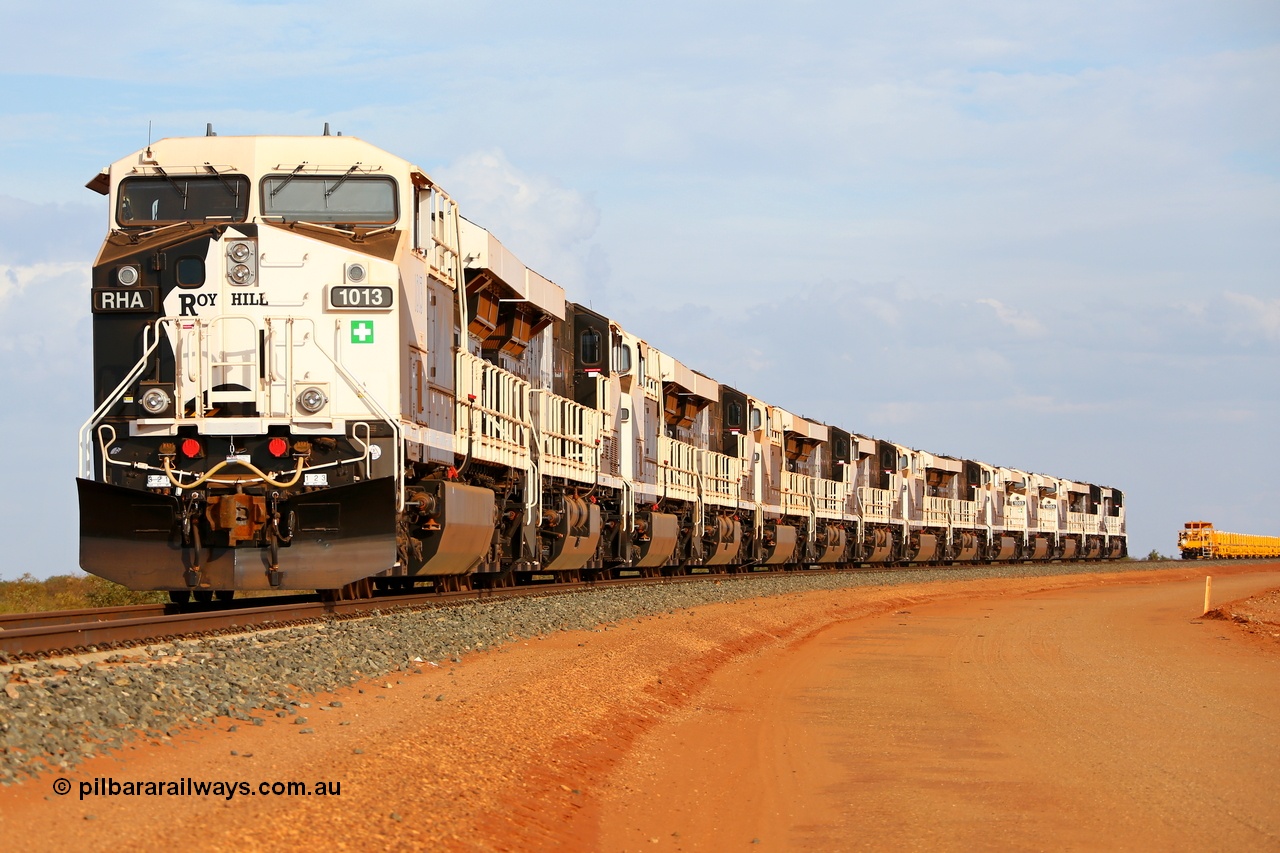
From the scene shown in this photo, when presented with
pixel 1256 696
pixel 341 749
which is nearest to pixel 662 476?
pixel 1256 696

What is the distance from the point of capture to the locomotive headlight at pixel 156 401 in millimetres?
13320

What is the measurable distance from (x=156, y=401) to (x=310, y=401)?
1479 millimetres

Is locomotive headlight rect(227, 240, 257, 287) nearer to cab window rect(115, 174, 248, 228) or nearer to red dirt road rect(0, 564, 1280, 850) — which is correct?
cab window rect(115, 174, 248, 228)

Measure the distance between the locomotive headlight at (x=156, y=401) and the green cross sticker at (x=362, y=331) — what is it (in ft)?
Result: 6.16

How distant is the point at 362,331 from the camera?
13781mm

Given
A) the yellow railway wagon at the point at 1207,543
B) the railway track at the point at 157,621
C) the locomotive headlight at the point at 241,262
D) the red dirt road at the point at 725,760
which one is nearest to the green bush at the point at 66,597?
the railway track at the point at 157,621

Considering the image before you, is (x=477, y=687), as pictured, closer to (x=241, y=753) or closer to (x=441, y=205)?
(x=241, y=753)

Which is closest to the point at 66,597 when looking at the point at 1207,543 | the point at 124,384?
the point at 124,384

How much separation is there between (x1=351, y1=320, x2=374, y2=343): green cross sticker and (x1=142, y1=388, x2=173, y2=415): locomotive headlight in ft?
6.16

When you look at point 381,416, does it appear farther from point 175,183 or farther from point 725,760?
point 725,760

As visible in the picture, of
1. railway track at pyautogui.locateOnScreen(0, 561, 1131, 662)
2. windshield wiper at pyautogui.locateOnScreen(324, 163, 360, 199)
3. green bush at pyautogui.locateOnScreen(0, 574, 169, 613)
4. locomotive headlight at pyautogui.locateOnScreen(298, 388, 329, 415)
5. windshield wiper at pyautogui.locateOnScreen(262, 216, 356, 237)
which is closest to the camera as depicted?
railway track at pyautogui.locateOnScreen(0, 561, 1131, 662)

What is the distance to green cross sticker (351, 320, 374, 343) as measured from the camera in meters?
13.8

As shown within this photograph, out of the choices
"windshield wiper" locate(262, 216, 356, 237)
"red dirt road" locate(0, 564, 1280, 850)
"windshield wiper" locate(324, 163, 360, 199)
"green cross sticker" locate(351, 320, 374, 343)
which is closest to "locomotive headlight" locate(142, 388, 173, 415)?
"green cross sticker" locate(351, 320, 374, 343)

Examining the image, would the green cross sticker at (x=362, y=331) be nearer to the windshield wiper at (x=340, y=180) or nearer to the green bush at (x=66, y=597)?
the windshield wiper at (x=340, y=180)
